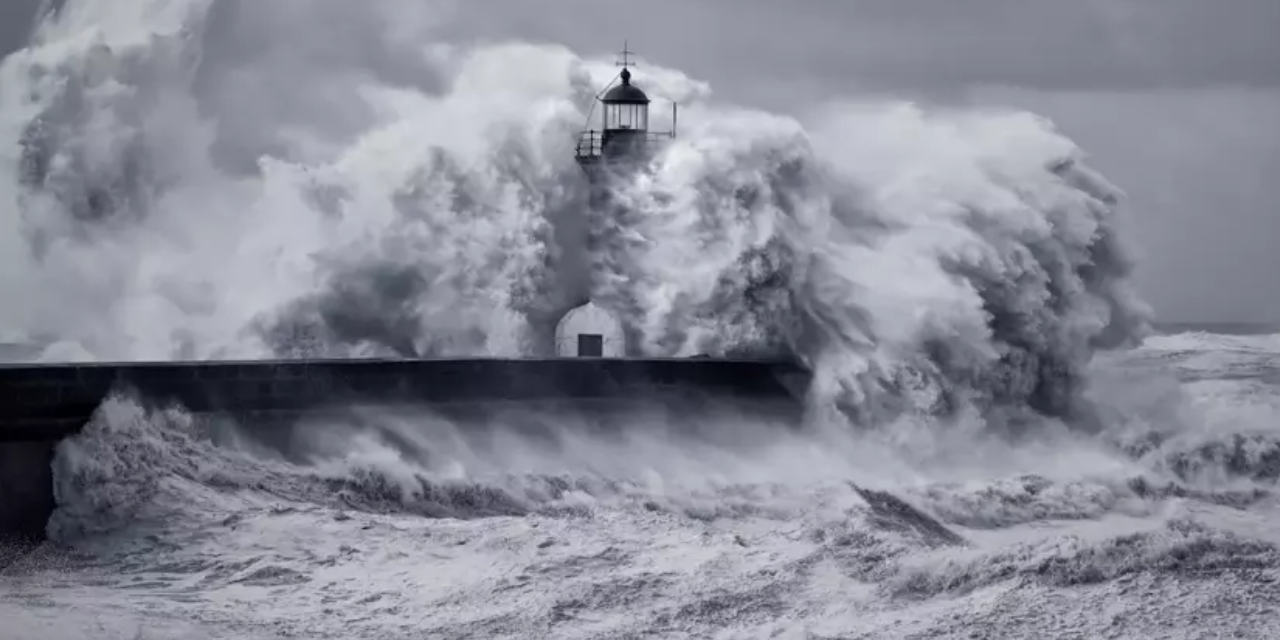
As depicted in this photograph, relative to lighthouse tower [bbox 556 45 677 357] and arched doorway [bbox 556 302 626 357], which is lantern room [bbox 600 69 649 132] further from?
arched doorway [bbox 556 302 626 357]

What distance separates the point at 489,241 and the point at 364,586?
1101 centimetres

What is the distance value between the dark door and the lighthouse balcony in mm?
2623

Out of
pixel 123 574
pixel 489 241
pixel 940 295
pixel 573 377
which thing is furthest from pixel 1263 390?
pixel 123 574

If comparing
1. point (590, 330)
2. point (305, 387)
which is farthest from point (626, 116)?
point (305, 387)

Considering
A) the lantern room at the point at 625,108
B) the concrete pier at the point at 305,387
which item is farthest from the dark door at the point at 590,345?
the lantern room at the point at 625,108

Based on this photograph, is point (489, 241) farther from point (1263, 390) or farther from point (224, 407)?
point (1263, 390)

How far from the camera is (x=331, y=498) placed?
48.9 feet

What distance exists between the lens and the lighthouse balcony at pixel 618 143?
77.4ft

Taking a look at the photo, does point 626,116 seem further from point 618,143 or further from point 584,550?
point 584,550

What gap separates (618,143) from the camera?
2372 cm

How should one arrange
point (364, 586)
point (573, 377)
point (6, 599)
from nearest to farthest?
point (6, 599)
point (364, 586)
point (573, 377)

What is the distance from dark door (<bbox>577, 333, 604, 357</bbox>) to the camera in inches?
876

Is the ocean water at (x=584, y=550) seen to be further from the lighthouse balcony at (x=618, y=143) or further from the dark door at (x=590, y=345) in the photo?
the lighthouse balcony at (x=618, y=143)

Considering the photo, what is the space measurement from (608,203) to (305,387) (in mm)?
8219
